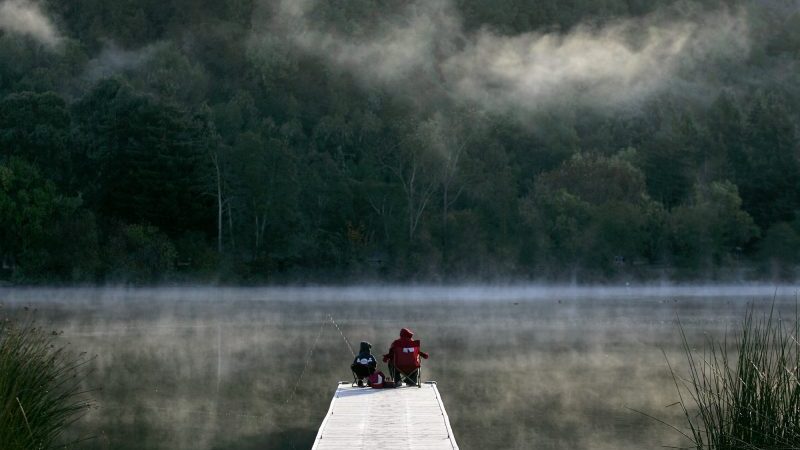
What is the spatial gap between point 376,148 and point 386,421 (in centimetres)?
3146

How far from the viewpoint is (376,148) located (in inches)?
1715

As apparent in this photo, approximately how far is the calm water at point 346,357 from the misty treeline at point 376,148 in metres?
1.83

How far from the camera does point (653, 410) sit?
51.3 feet

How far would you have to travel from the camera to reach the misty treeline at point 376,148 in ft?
126

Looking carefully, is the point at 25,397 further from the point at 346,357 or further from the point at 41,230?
the point at 41,230

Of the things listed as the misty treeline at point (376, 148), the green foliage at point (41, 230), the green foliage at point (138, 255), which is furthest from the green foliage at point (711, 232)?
the green foliage at point (41, 230)

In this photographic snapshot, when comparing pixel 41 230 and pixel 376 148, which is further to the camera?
pixel 376 148

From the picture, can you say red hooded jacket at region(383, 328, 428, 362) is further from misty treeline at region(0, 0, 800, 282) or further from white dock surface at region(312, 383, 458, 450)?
misty treeline at region(0, 0, 800, 282)

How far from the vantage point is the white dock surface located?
11.2 meters

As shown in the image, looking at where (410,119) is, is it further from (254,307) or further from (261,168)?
(254,307)

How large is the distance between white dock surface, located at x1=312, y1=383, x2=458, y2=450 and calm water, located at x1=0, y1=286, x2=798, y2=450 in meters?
0.54

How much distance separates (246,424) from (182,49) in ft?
136

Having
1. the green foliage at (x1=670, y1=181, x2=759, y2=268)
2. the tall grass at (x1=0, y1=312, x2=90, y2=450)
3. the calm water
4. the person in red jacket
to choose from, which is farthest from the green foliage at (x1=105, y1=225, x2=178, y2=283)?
the tall grass at (x1=0, y1=312, x2=90, y2=450)

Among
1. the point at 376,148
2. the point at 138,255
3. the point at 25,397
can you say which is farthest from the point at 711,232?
the point at 25,397
